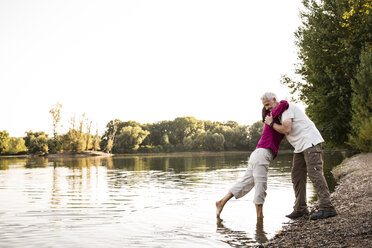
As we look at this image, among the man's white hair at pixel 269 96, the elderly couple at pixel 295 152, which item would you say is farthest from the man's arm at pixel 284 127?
the man's white hair at pixel 269 96

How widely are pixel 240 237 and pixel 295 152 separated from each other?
5.95 feet

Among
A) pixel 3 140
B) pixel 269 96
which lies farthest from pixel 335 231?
pixel 3 140

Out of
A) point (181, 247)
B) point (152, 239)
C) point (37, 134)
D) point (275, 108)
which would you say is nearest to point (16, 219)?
point (152, 239)

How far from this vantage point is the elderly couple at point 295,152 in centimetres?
593

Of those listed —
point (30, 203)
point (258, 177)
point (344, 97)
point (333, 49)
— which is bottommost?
point (30, 203)

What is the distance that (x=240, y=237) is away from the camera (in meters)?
5.67

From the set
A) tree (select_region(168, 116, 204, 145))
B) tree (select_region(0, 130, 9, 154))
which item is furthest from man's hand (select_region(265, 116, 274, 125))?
tree (select_region(168, 116, 204, 145))

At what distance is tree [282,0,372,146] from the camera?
2164 cm

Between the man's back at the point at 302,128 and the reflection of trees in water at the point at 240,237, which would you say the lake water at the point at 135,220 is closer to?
the reflection of trees in water at the point at 240,237

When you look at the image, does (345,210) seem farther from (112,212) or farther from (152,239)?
(112,212)

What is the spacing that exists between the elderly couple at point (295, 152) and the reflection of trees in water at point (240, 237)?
0.74 m

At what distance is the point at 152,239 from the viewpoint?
566cm

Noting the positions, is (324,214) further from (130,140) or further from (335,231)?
(130,140)

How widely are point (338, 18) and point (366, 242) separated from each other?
21493mm
